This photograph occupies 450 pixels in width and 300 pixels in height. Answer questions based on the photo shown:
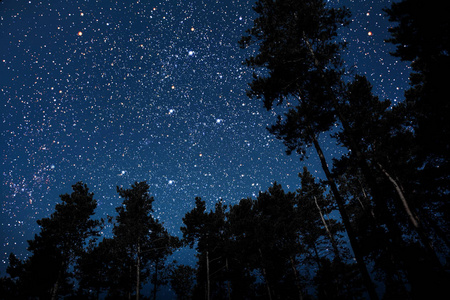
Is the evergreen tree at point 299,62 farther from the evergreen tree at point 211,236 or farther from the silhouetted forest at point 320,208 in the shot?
the evergreen tree at point 211,236

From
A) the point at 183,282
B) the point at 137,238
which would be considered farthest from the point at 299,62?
the point at 183,282

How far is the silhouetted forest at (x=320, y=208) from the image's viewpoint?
29.2ft

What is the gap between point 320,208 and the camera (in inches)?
745

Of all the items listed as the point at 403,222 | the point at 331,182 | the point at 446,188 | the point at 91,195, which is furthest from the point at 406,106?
the point at 91,195

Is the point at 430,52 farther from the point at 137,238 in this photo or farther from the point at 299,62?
the point at 137,238

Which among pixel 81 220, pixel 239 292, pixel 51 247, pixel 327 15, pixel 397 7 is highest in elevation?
pixel 327 15

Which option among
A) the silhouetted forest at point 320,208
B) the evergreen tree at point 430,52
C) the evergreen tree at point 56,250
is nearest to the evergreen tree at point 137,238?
the silhouetted forest at point 320,208

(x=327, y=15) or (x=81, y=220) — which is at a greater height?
(x=327, y=15)

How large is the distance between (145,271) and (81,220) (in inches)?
329

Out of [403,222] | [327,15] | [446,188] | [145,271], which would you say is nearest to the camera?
[327,15]

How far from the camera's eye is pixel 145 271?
20828 millimetres

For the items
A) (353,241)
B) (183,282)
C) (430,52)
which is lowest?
(353,241)

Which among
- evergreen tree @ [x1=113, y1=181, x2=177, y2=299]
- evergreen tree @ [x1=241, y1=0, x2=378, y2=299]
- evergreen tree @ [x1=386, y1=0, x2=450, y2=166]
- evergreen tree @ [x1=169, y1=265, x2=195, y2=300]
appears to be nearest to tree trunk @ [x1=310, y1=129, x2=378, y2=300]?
evergreen tree @ [x1=241, y1=0, x2=378, y2=299]

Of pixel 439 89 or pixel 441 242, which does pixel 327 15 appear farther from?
pixel 441 242
